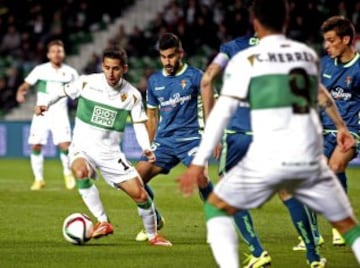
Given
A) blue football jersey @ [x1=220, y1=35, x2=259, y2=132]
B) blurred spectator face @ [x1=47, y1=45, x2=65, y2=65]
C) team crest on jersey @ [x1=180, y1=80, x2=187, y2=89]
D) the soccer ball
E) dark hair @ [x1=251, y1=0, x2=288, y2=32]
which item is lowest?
the soccer ball

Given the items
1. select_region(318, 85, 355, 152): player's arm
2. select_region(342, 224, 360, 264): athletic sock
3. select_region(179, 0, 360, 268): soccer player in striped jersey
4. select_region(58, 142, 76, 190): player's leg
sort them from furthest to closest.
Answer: select_region(58, 142, 76, 190): player's leg < select_region(318, 85, 355, 152): player's arm < select_region(342, 224, 360, 264): athletic sock < select_region(179, 0, 360, 268): soccer player in striped jersey

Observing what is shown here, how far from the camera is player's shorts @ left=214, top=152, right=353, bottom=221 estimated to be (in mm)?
7082

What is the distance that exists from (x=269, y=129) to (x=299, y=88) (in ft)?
1.07

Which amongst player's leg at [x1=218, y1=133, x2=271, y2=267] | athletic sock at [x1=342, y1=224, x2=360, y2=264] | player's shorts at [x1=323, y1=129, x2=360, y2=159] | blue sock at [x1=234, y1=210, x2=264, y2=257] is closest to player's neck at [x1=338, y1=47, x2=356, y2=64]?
player's shorts at [x1=323, y1=129, x2=360, y2=159]

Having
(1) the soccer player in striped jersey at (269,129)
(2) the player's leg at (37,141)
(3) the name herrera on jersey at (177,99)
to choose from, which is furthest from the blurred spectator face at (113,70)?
(2) the player's leg at (37,141)

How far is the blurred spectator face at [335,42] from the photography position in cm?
1049

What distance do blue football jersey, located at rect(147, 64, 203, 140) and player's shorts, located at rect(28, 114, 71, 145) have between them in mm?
6819

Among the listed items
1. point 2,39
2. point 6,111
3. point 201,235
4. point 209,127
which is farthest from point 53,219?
point 2,39

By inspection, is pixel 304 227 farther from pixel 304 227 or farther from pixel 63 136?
pixel 63 136

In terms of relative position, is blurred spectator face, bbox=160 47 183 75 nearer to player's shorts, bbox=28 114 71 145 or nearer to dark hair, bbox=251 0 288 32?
dark hair, bbox=251 0 288 32

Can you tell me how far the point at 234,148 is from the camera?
9398 millimetres

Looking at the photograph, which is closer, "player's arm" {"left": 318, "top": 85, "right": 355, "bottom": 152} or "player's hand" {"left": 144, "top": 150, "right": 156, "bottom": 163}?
"player's arm" {"left": 318, "top": 85, "right": 355, "bottom": 152}

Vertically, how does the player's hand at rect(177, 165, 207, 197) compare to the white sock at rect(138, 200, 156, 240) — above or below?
above

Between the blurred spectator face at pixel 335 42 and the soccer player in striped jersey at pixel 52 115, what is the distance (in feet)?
25.6
